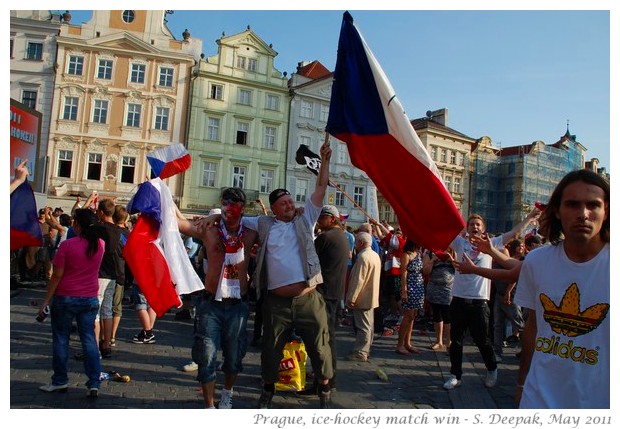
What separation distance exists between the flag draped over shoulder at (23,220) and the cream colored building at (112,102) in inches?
1143

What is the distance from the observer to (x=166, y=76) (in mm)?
34594

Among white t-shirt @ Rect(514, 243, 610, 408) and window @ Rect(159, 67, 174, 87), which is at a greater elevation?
window @ Rect(159, 67, 174, 87)

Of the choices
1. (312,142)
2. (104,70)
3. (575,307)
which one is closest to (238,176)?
(312,142)

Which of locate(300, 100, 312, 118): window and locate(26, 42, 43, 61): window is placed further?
locate(300, 100, 312, 118): window

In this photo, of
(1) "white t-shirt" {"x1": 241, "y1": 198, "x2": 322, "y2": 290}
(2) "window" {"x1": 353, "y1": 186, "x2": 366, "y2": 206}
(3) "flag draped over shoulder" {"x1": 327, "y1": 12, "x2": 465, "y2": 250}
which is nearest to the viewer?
(3) "flag draped over shoulder" {"x1": 327, "y1": 12, "x2": 465, "y2": 250}

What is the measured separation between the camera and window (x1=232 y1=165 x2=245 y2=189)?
36625 mm

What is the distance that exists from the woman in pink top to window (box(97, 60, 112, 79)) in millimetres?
31961

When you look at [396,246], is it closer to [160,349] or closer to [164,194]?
[160,349]

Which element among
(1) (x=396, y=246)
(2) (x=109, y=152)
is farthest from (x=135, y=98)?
(1) (x=396, y=246)

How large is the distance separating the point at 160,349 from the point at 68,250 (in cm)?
268

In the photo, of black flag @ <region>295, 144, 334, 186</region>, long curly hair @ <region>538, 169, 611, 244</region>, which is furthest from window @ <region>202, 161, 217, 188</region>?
long curly hair @ <region>538, 169, 611, 244</region>

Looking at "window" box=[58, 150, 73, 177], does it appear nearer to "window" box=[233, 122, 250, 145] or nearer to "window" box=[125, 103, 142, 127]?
"window" box=[125, 103, 142, 127]

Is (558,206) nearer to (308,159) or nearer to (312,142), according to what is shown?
(308,159)
